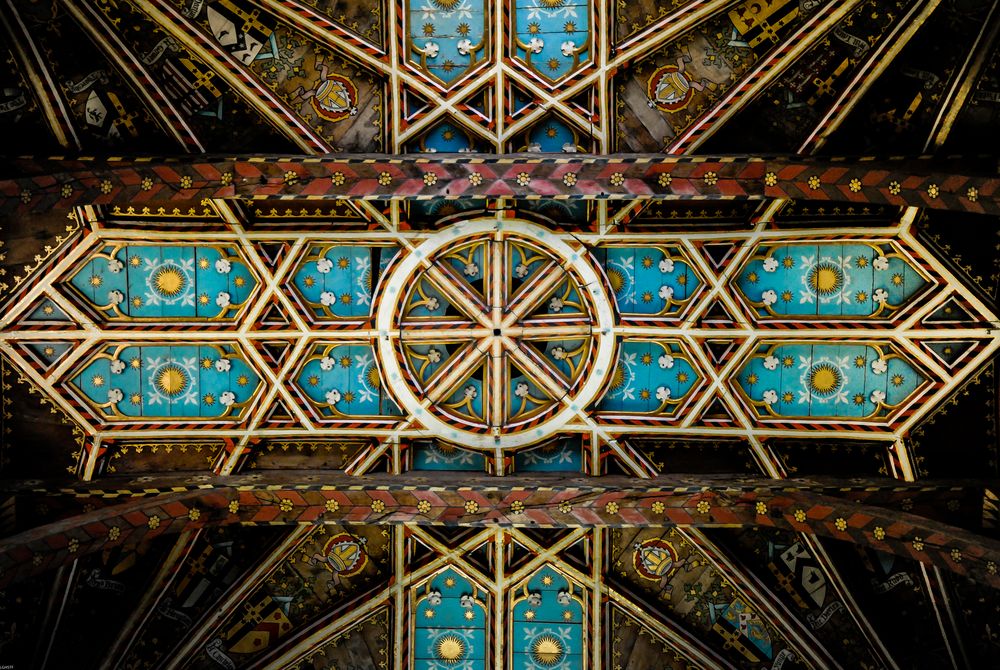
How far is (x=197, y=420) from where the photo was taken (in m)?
11.0

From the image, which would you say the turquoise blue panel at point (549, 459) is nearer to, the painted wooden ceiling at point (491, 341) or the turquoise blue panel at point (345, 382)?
the painted wooden ceiling at point (491, 341)

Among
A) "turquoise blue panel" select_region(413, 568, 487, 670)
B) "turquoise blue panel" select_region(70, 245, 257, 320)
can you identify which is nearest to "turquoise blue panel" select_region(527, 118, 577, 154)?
"turquoise blue panel" select_region(70, 245, 257, 320)

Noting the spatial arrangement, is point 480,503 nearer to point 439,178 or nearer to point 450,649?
point 450,649

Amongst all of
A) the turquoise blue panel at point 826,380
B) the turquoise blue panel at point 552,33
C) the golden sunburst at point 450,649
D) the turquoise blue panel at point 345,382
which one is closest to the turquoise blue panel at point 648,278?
the turquoise blue panel at point 826,380

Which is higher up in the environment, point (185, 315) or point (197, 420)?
point (185, 315)

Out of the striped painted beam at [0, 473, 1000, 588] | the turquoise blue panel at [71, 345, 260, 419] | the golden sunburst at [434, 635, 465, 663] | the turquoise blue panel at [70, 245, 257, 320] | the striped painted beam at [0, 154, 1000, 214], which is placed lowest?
the golden sunburst at [434, 635, 465, 663]

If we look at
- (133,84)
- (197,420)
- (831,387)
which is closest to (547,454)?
(831,387)

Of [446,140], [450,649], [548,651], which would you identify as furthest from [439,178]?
[548,651]

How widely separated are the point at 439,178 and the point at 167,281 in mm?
3725

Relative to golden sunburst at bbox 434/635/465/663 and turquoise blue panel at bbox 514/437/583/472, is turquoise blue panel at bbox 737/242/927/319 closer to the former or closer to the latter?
turquoise blue panel at bbox 514/437/583/472

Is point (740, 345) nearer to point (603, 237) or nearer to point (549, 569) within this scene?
point (603, 237)

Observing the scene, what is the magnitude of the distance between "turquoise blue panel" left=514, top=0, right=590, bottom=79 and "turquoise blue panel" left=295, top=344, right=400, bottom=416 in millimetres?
4068

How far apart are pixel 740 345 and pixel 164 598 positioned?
300 inches

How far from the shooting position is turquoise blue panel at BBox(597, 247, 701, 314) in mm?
10812
